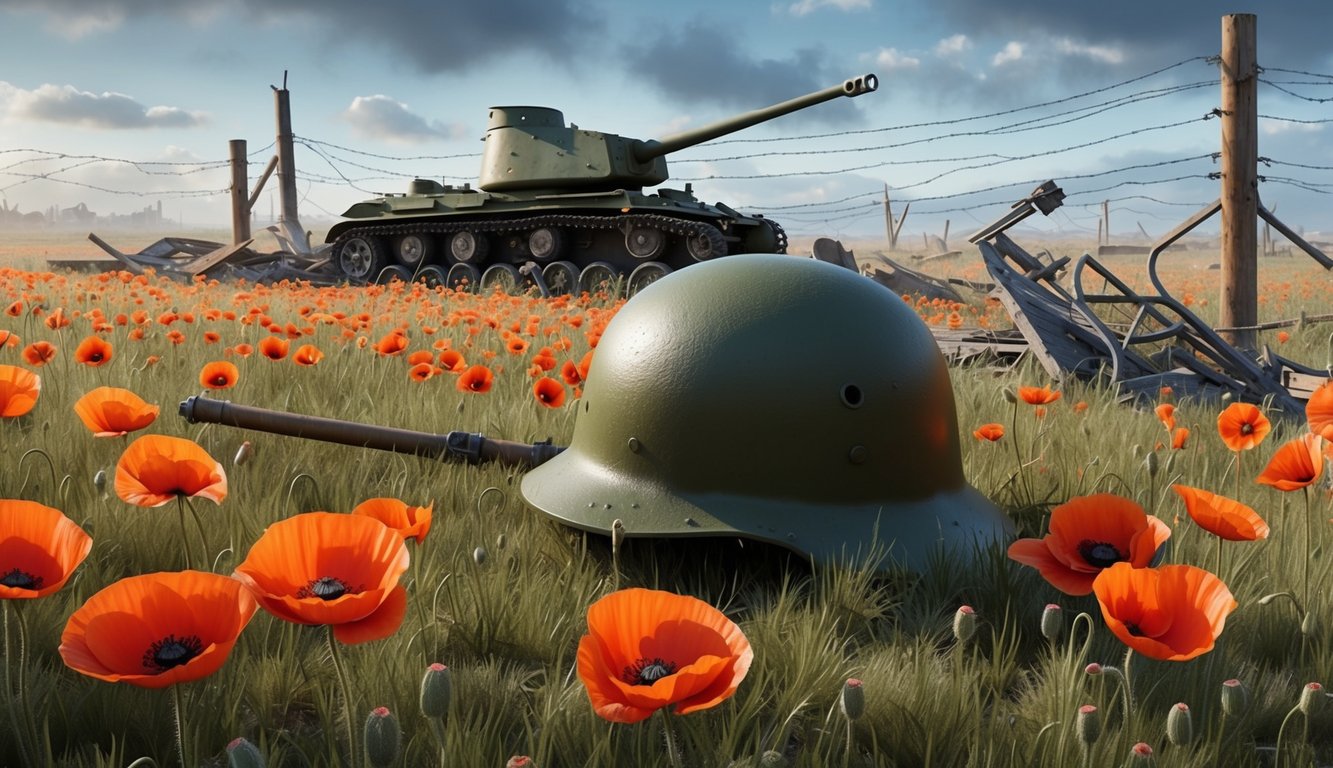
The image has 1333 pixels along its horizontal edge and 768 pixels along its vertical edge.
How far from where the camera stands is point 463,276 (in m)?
15.7

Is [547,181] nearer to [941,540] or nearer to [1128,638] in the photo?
[941,540]

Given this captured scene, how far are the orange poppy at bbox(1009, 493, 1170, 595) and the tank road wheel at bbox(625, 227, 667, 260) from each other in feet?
39.4

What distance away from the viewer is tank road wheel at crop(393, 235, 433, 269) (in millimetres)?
16203

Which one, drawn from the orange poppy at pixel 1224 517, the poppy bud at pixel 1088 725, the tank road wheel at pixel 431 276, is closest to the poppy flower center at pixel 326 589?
the poppy bud at pixel 1088 725

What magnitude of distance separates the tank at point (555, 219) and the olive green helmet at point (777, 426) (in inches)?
400

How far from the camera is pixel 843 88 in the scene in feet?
33.6

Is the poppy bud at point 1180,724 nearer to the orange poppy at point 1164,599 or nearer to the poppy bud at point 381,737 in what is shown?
the orange poppy at point 1164,599

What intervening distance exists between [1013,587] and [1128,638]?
119 centimetres

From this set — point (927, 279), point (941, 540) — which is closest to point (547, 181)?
point (927, 279)

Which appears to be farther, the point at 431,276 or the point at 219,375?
the point at 431,276

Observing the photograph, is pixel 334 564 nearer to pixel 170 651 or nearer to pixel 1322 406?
pixel 170 651

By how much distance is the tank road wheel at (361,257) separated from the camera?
16.7 meters

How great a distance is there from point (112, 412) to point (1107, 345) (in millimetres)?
4921

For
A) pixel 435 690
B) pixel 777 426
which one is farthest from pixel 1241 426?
pixel 435 690
